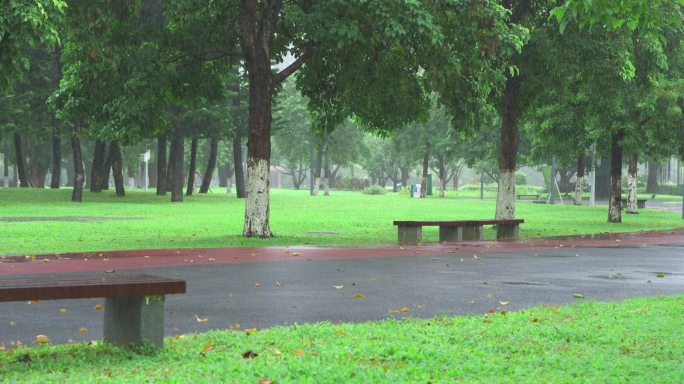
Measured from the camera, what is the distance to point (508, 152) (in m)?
30.1

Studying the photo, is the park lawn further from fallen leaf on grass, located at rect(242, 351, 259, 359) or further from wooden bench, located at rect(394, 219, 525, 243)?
fallen leaf on grass, located at rect(242, 351, 259, 359)

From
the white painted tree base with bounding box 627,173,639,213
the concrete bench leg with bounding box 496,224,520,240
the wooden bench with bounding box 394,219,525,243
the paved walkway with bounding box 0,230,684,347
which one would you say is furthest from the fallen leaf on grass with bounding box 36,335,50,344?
the white painted tree base with bounding box 627,173,639,213

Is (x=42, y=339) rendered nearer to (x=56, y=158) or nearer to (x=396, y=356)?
(x=396, y=356)

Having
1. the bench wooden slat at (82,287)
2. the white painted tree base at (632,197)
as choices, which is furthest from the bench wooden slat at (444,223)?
the white painted tree base at (632,197)

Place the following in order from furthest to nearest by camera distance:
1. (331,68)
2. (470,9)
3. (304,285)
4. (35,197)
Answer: (35,197), (331,68), (470,9), (304,285)

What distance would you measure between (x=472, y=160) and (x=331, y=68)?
4975 cm

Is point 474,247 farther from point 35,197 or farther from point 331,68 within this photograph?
point 35,197

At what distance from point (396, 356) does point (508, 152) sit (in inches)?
897

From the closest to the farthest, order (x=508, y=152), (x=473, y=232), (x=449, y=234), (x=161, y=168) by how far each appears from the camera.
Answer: (x=449, y=234) → (x=473, y=232) → (x=508, y=152) → (x=161, y=168)

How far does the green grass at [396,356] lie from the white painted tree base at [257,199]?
564 inches

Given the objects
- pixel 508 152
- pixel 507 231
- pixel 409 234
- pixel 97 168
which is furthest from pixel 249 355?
pixel 97 168

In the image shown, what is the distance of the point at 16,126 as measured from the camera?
4756 cm

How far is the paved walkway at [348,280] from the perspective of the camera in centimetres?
1084

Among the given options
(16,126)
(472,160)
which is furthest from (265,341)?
(472,160)
